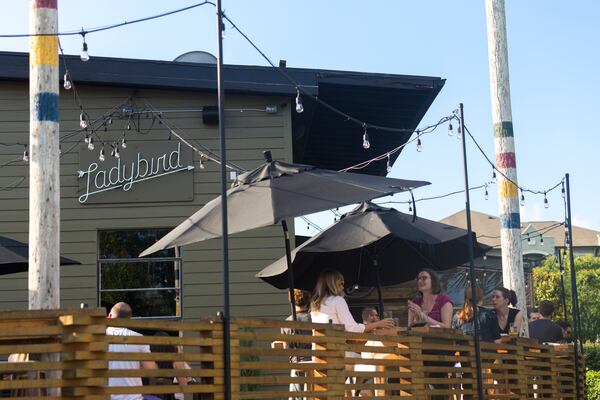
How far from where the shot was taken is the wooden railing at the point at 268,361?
527cm

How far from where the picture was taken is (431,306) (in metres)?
9.72

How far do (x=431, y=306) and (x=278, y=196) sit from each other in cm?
264

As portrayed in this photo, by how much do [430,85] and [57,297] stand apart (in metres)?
8.26

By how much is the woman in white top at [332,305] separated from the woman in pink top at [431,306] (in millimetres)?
872

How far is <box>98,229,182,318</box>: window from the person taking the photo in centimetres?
1403

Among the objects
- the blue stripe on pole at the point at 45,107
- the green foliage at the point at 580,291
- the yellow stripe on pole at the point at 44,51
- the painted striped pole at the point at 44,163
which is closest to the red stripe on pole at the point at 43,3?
the painted striped pole at the point at 44,163

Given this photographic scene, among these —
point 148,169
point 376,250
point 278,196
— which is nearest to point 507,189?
point 376,250

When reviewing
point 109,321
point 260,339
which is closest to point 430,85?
point 260,339

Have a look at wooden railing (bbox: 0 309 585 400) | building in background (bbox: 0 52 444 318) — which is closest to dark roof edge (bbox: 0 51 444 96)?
building in background (bbox: 0 52 444 318)

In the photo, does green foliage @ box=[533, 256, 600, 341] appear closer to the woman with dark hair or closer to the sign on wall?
the sign on wall

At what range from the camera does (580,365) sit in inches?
467

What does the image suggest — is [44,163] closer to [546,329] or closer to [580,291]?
[546,329]

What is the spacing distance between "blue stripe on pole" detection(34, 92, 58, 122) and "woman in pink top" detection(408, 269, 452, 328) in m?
3.68

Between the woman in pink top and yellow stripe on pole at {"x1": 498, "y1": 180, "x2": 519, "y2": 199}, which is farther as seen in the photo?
yellow stripe on pole at {"x1": 498, "y1": 180, "x2": 519, "y2": 199}
